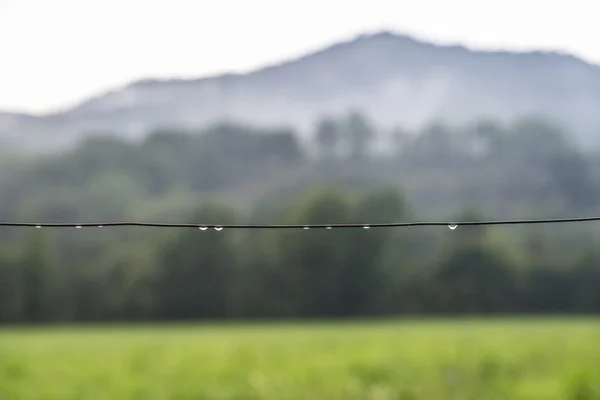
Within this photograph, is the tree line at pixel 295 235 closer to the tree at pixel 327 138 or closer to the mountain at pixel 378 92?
the tree at pixel 327 138

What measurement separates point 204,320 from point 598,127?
8959 mm

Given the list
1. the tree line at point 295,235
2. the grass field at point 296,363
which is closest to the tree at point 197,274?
the tree line at point 295,235

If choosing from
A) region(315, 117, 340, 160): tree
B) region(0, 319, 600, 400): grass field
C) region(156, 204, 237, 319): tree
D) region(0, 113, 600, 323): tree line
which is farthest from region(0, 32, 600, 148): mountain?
region(0, 319, 600, 400): grass field

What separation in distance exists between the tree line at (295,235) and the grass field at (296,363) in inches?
20.5

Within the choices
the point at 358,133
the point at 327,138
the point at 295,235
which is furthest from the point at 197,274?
the point at 358,133

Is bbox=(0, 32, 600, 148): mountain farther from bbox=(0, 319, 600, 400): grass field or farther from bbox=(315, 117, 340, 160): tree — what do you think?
bbox=(0, 319, 600, 400): grass field

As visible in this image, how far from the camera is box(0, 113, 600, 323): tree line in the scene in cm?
877

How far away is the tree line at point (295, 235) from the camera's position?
8.77 metres

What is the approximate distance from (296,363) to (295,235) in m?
3.03

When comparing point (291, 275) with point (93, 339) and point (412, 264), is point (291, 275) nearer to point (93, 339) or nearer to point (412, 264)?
point (412, 264)

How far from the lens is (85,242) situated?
29.8 feet

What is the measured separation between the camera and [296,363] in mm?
7660

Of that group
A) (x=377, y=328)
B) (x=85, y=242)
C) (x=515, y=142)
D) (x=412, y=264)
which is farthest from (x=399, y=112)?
(x=85, y=242)

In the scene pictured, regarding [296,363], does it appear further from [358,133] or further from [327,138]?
[358,133]
